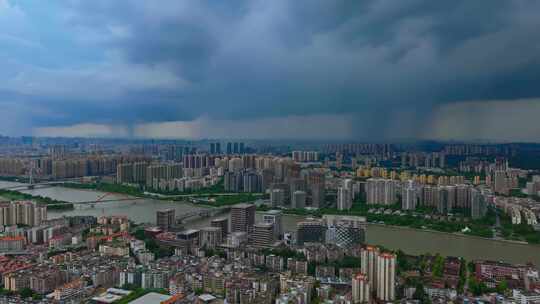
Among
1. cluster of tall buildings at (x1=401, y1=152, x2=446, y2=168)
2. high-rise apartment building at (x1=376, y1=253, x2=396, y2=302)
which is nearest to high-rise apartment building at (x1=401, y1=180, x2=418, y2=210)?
high-rise apartment building at (x1=376, y1=253, x2=396, y2=302)

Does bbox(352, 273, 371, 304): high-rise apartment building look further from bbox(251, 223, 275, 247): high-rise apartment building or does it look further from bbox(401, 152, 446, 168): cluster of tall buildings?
bbox(401, 152, 446, 168): cluster of tall buildings

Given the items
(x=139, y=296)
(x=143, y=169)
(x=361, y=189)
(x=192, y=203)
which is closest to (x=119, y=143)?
(x=143, y=169)

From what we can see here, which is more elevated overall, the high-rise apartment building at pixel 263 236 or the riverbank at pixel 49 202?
the high-rise apartment building at pixel 263 236

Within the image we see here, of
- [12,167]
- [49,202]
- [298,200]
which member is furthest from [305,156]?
[12,167]

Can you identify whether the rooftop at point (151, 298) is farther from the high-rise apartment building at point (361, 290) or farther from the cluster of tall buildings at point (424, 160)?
the cluster of tall buildings at point (424, 160)

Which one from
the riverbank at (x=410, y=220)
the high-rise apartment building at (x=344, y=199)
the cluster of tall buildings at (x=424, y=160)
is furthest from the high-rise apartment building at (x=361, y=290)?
the cluster of tall buildings at (x=424, y=160)

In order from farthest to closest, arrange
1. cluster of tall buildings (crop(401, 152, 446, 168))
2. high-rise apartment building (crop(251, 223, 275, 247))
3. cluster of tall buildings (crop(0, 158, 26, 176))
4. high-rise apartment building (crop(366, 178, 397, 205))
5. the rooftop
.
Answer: cluster of tall buildings (crop(0, 158, 26, 176)) → cluster of tall buildings (crop(401, 152, 446, 168)) → high-rise apartment building (crop(366, 178, 397, 205)) → high-rise apartment building (crop(251, 223, 275, 247)) → the rooftop

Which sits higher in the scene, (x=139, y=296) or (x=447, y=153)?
(x=447, y=153)

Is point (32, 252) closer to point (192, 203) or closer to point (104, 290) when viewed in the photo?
point (104, 290)

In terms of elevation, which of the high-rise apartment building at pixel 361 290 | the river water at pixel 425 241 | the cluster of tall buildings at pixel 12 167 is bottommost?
the river water at pixel 425 241

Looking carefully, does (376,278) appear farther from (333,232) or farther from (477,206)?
(477,206)

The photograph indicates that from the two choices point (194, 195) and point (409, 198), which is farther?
point (194, 195)
